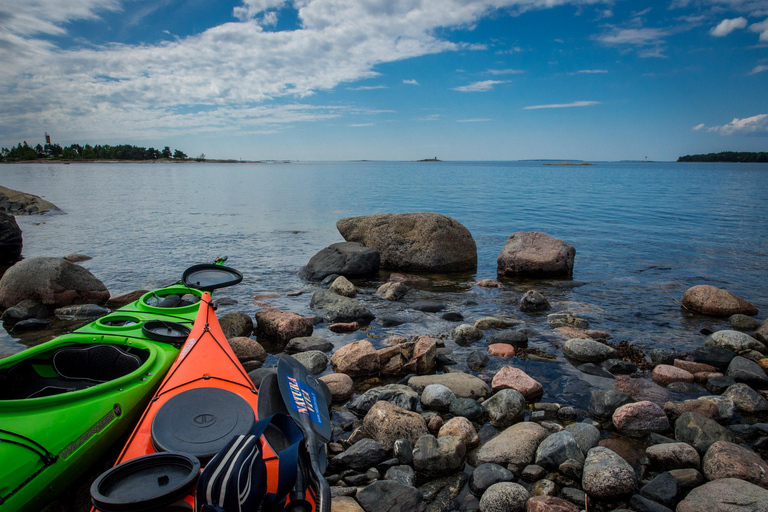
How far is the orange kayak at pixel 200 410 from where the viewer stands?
3318 millimetres

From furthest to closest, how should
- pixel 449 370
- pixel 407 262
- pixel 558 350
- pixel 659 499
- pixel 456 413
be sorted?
pixel 407 262 → pixel 558 350 → pixel 449 370 → pixel 456 413 → pixel 659 499

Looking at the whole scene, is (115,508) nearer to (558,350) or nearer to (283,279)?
(558,350)

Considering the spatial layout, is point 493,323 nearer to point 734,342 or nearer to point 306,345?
point 306,345

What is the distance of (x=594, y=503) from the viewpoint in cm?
355

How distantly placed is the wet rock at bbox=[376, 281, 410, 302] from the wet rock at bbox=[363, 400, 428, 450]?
519cm

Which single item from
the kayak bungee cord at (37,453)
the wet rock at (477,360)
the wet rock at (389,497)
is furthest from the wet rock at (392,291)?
the kayak bungee cord at (37,453)

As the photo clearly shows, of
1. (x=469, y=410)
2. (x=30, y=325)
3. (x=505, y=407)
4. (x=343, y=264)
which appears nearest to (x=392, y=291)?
(x=343, y=264)

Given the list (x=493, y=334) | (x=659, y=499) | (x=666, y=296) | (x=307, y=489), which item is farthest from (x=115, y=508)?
(x=666, y=296)

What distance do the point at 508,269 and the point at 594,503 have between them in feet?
28.4

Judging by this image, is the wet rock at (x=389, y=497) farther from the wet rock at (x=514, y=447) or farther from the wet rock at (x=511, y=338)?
the wet rock at (x=511, y=338)

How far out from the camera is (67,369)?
15.3 ft

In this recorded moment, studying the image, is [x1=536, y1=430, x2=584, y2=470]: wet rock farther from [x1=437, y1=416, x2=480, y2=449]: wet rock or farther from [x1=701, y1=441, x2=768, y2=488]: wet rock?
[x1=701, y1=441, x2=768, y2=488]: wet rock

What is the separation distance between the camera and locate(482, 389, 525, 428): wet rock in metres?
4.83

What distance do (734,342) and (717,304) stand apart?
2.43 m
